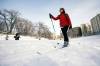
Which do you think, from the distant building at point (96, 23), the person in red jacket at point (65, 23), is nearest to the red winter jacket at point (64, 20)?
the person in red jacket at point (65, 23)

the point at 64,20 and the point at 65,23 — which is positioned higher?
the point at 64,20

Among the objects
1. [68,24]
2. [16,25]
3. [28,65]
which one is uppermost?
[16,25]

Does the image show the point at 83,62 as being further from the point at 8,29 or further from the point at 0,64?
the point at 8,29

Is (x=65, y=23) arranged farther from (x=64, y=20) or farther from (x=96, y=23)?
(x=96, y=23)

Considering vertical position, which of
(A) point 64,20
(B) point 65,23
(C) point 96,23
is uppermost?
(C) point 96,23

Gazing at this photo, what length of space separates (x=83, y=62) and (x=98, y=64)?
386 mm

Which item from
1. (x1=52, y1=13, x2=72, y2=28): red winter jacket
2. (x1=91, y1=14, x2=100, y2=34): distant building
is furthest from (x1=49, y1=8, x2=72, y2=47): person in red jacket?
(x1=91, y1=14, x2=100, y2=34): distant building

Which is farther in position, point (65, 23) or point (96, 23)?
point (96, 23)

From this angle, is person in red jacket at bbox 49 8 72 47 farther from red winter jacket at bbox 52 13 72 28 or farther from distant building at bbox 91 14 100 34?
distant building at bbox 91 14 100 34

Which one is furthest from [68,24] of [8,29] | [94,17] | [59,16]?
[94,17]

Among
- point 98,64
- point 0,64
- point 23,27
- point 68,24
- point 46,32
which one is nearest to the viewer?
point 98,64

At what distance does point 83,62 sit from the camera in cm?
405

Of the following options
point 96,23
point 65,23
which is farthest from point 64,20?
point 96,23

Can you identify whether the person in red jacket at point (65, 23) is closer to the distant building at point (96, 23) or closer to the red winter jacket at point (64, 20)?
the red winter jacket at point (64, 20)
